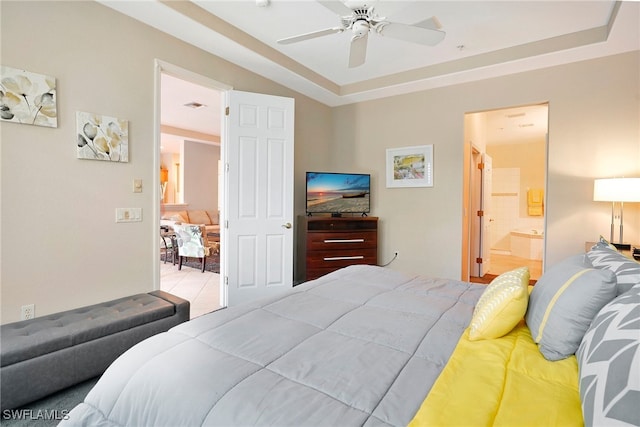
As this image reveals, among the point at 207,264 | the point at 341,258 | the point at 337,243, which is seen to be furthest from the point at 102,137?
the point at 207,264

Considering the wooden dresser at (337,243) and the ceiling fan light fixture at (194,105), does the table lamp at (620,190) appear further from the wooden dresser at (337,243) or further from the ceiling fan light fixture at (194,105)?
the ceiling fan light fixture at (194,105)

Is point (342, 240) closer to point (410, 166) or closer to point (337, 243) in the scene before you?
point (337, 243)

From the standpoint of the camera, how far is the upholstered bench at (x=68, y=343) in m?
1.58

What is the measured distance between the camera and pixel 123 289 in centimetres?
259

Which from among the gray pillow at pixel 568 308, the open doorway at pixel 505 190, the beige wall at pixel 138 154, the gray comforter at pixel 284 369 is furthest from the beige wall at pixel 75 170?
the open doorway at pixel 505 190

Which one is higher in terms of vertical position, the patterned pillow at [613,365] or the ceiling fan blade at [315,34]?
the ceiling fan blade at [315,34]

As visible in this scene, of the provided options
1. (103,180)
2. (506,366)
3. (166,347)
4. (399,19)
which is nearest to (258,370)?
(166,347)

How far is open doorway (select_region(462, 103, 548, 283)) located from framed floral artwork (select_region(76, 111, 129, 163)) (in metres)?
3.77

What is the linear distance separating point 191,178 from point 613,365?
8.41 metres

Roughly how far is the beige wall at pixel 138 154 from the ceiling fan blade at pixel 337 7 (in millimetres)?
1645

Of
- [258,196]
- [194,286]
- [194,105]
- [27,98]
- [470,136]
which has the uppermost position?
[194,105]

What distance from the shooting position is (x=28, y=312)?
6.88 feet

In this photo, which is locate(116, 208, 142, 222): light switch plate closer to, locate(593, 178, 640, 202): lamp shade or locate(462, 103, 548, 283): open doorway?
locate(462, 103, 548, 283): open doorway

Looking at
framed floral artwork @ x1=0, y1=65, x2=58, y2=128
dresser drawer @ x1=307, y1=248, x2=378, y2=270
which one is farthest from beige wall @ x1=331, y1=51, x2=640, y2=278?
framed floral artwork @ x1=0, y1=65, x2=58, y2=128
